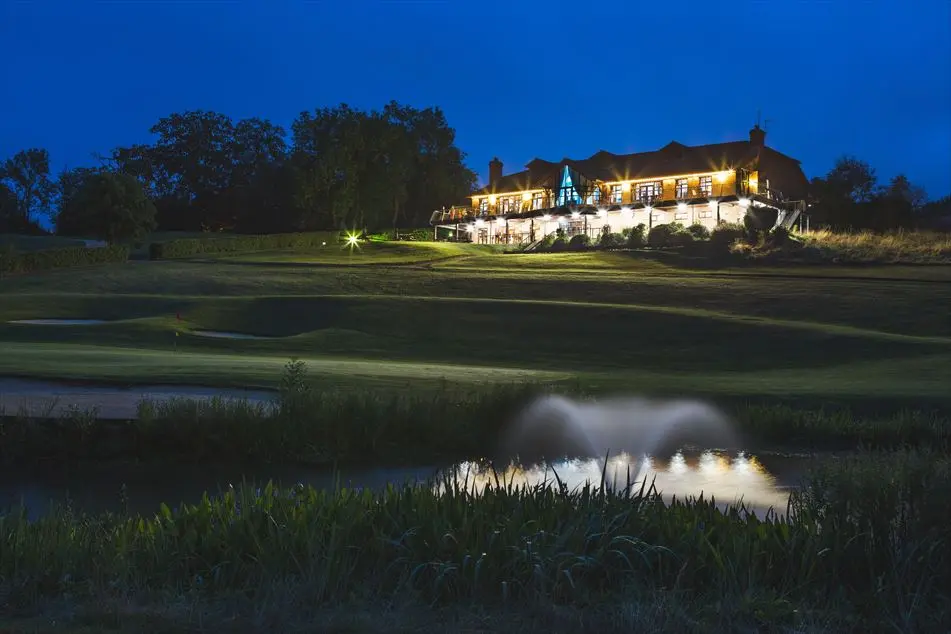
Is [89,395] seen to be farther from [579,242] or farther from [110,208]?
[110,208]

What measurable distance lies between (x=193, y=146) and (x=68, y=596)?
128m

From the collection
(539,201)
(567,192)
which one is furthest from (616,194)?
(539,201)

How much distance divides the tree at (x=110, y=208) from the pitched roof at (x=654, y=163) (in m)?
37.1

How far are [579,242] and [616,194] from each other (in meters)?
15.6

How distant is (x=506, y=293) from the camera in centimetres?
4450

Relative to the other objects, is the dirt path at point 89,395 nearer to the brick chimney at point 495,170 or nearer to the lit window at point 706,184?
the lit window at point 706,184

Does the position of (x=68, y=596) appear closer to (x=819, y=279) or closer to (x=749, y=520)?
(x=749, y=520)

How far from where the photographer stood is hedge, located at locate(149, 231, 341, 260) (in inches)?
2842

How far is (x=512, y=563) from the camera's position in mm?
5922

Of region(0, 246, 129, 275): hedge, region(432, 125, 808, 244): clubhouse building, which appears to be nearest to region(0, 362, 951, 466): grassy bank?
region(0, 246, 129, 275): hedge

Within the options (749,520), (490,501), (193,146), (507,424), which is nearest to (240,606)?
(490,501)

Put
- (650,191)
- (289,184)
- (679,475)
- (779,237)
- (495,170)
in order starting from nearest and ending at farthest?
(679,475)
(779,237)
(650,191)
(495,170)
(289,184)

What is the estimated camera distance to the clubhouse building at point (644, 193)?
2817 inches

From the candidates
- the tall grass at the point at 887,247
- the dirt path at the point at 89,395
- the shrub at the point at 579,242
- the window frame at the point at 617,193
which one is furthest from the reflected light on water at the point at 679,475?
Answer: the window frame at the point at 617,193
